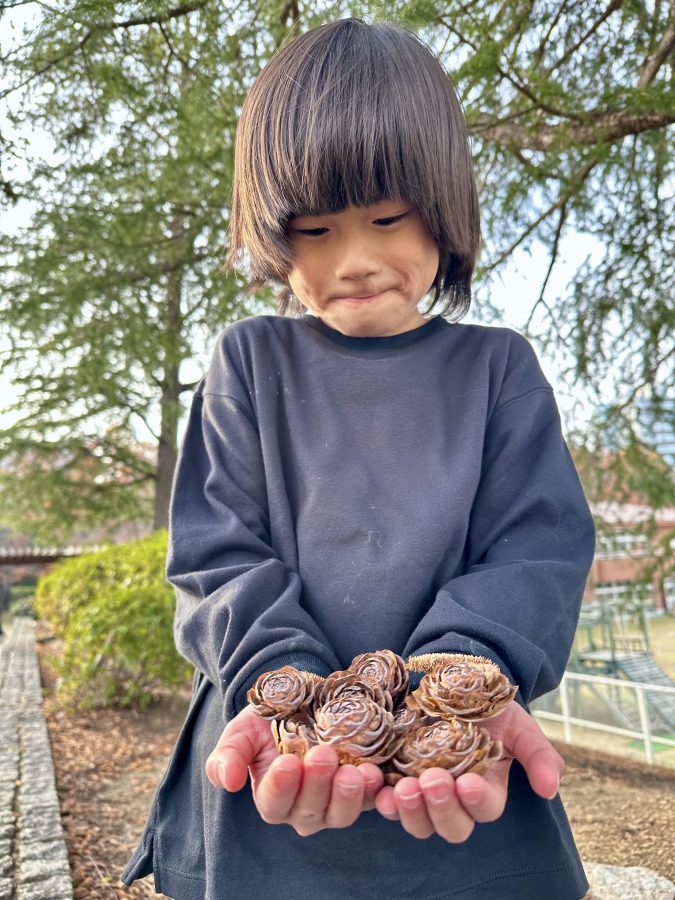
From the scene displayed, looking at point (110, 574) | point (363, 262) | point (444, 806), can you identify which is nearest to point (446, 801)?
point (444, 806)

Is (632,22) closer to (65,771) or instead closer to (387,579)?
(387,579)

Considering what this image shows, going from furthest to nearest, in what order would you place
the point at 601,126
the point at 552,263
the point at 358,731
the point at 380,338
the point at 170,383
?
the point at 170,383, the point at 552,263, the point at 601,126, the point at 380,338, the point at 358,731

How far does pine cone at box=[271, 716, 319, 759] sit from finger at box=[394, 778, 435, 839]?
0.13m

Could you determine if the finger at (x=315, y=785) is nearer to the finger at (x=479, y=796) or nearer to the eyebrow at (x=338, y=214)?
the finger at (x=479, y=796)

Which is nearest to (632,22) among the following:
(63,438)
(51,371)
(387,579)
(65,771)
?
(387,579)

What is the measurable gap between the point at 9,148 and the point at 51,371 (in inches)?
330

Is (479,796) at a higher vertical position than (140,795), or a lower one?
higher

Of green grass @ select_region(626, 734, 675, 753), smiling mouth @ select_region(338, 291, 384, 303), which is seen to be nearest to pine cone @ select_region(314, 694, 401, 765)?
smiling mouth @ select_region(338, 291, 384, 303)

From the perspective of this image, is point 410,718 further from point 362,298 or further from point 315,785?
point 362,298

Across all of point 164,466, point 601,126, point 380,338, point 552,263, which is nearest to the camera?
point 380,338

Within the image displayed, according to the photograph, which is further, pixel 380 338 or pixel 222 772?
pixel 380 338

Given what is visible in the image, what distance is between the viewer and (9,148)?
2.41 m

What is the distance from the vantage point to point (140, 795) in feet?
14.5

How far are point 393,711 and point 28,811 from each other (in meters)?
3.21
